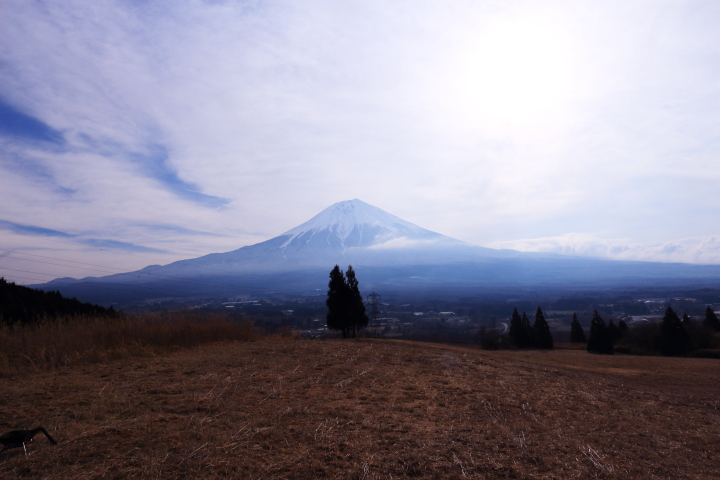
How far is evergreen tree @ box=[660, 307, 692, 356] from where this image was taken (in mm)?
18500

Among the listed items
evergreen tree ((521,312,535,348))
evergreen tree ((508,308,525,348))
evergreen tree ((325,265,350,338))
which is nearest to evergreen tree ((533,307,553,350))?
evergreen tree ((521,312,535,348))

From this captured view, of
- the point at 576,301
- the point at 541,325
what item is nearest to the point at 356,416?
the point at 541,325

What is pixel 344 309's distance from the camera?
17.4 m

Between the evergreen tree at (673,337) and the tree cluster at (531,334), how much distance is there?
5.80 meters

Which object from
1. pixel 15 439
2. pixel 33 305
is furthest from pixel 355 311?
pixel 15 439

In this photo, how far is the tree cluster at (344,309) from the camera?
1744cm

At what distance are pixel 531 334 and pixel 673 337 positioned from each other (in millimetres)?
7661

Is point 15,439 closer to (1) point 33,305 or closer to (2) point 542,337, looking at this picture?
(1) point 33,305

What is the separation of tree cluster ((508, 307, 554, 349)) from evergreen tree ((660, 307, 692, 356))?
19.0ft

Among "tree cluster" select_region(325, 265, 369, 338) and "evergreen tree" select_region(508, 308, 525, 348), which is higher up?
"tree cluster" select_region(325, 265, 369, 338)

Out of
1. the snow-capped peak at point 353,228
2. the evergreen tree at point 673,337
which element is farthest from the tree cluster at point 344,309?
the snow-capped peak at point 353,228

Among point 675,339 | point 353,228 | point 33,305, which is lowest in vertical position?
point 675,339

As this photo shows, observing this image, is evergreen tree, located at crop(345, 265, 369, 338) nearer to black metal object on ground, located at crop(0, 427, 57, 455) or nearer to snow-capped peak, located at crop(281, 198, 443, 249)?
black metal object on ground, located at crop(0, 427, 57, 455)

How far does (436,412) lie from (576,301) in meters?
83.6
